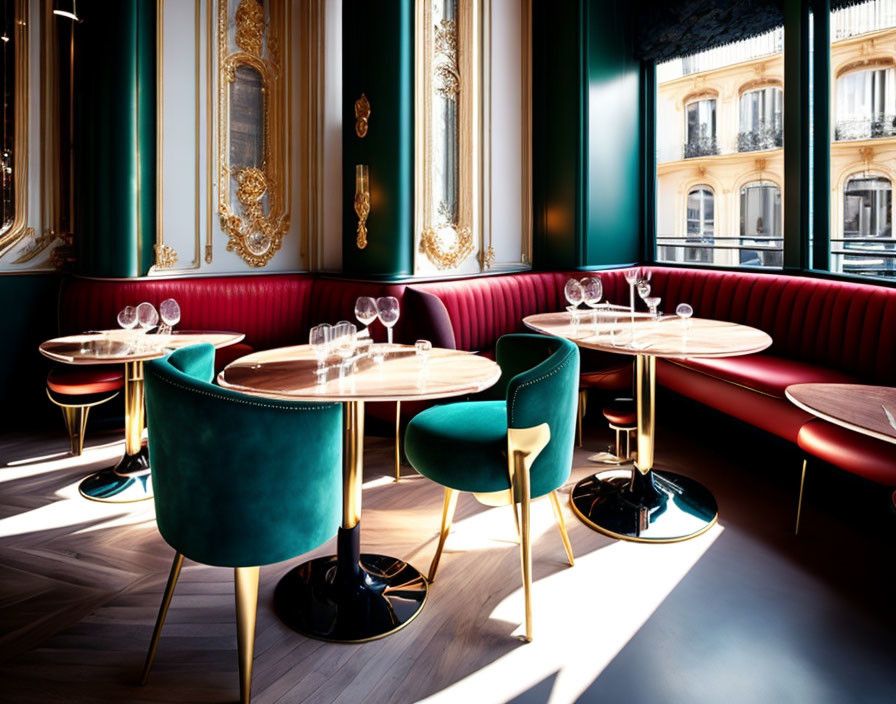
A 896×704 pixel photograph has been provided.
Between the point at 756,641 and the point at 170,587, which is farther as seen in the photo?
the point at 756,641

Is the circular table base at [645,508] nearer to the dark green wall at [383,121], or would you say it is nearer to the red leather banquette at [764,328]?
the red leather banquette at [764,328]

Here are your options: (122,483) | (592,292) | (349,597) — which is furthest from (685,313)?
(122,483)

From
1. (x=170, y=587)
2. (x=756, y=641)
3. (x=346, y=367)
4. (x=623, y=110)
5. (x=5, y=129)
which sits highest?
(x=623, y=110)

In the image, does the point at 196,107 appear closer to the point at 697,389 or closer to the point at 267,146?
the point at 267,146

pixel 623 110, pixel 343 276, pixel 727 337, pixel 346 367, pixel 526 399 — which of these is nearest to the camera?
pixel 526 399

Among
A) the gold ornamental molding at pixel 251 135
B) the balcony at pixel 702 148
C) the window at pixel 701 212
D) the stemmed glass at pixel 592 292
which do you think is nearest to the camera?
the stemmed glass at pixel 592 292

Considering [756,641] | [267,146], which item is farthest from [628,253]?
[756,641]

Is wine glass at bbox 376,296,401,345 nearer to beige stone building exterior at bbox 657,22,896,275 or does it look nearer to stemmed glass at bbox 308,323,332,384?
stemmed glass at bbox 308,323,332,384

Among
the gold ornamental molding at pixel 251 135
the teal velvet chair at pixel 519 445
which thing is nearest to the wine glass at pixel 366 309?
the teal velvet chair at pixel 519 445

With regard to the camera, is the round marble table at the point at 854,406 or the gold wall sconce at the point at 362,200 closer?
the round marble table at the point at 854,406

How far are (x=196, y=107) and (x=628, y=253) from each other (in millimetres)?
3259

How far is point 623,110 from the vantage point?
4832 mm

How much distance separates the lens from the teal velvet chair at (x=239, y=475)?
145 centimetres

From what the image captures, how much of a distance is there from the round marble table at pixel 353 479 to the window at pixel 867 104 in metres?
13.1
